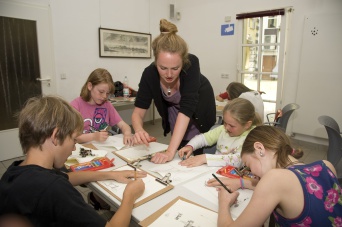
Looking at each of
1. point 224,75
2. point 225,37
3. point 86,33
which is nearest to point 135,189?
point 86,33

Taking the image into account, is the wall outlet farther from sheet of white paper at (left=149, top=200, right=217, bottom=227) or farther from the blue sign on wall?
sheet of white paper at (left=149, top=200, right=217, bottom=227)

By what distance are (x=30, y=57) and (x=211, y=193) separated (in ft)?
11.2

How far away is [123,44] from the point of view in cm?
466

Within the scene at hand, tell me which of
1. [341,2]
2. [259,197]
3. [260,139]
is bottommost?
[259,197]

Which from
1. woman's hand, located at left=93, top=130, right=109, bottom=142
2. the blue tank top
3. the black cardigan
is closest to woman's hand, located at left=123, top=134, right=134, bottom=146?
woman's hand, located at left=93, top=130, right=109, bottom=142

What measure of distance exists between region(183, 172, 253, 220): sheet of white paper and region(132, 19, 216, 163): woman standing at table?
0.29 m

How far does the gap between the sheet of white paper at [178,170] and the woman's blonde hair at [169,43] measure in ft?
2.01

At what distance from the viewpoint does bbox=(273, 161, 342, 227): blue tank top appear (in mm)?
829

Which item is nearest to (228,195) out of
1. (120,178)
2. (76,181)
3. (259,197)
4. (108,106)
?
(259,197)

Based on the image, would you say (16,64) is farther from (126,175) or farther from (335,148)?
(335,148)

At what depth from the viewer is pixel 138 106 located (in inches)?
70.4

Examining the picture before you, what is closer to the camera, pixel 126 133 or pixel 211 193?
pixel 211 193

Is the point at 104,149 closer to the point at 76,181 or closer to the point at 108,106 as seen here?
the point at 76,181

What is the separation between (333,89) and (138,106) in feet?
10.8
